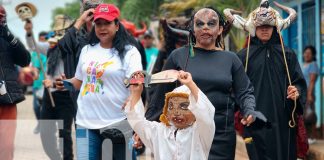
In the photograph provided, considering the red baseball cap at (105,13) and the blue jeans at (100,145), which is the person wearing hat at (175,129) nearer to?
the blue jeans at (100,145)

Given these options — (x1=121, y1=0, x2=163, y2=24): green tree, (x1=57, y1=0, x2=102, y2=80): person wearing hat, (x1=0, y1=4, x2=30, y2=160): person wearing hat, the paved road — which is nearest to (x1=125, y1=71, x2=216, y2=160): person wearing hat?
(x1=57, y1=0, x2=102, y2=80): person wearing hat

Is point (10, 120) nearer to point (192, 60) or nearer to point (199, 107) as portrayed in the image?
point (192, 60)

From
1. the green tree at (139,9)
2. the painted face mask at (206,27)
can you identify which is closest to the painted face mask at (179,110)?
the painted face mask at (206,27)

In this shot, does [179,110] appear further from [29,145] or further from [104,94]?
[29,145]

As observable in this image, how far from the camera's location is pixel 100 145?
7738mm

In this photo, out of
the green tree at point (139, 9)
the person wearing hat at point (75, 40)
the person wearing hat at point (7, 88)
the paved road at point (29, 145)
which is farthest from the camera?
the green tree at point (139, 9)

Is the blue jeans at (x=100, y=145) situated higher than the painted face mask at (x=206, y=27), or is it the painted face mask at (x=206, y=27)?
the painted face mask at (x=206, y=27)

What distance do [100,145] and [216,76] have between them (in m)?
1.36

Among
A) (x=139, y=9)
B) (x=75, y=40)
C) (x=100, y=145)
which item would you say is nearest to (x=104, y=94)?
(x=100, y=145)

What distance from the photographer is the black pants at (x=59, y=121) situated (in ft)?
35.5

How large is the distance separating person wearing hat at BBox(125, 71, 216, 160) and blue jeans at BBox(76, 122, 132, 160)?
1366 millimetres

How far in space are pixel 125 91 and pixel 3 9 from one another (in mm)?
1705

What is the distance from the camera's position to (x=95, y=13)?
7770 millimetres

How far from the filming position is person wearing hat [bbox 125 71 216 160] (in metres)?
6.18
